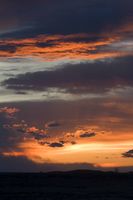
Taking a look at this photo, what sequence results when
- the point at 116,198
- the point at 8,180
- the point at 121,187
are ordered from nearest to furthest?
the point at 116,198 → the point at 121,187 → the point at 8,180

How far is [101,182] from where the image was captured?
85250 millimetres

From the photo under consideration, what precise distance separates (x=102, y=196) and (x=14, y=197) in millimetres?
9675

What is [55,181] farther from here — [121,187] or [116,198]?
[116,198]

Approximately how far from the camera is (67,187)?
80750mm

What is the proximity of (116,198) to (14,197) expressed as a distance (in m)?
11.4

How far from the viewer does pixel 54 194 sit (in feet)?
236

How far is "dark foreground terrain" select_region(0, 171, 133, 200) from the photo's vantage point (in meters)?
69.0

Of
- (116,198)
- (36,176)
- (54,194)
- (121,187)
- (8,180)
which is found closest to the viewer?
(116,198)

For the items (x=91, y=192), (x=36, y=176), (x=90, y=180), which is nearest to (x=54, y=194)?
(x=91, y=192)

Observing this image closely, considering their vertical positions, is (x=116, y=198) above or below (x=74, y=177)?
below

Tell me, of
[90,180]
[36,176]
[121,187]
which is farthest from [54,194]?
[36,176]

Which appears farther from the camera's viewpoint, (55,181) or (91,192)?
(55,181)

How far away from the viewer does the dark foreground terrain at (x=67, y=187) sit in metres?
69.0

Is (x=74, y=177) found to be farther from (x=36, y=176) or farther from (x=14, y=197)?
(x=14, y=197)
